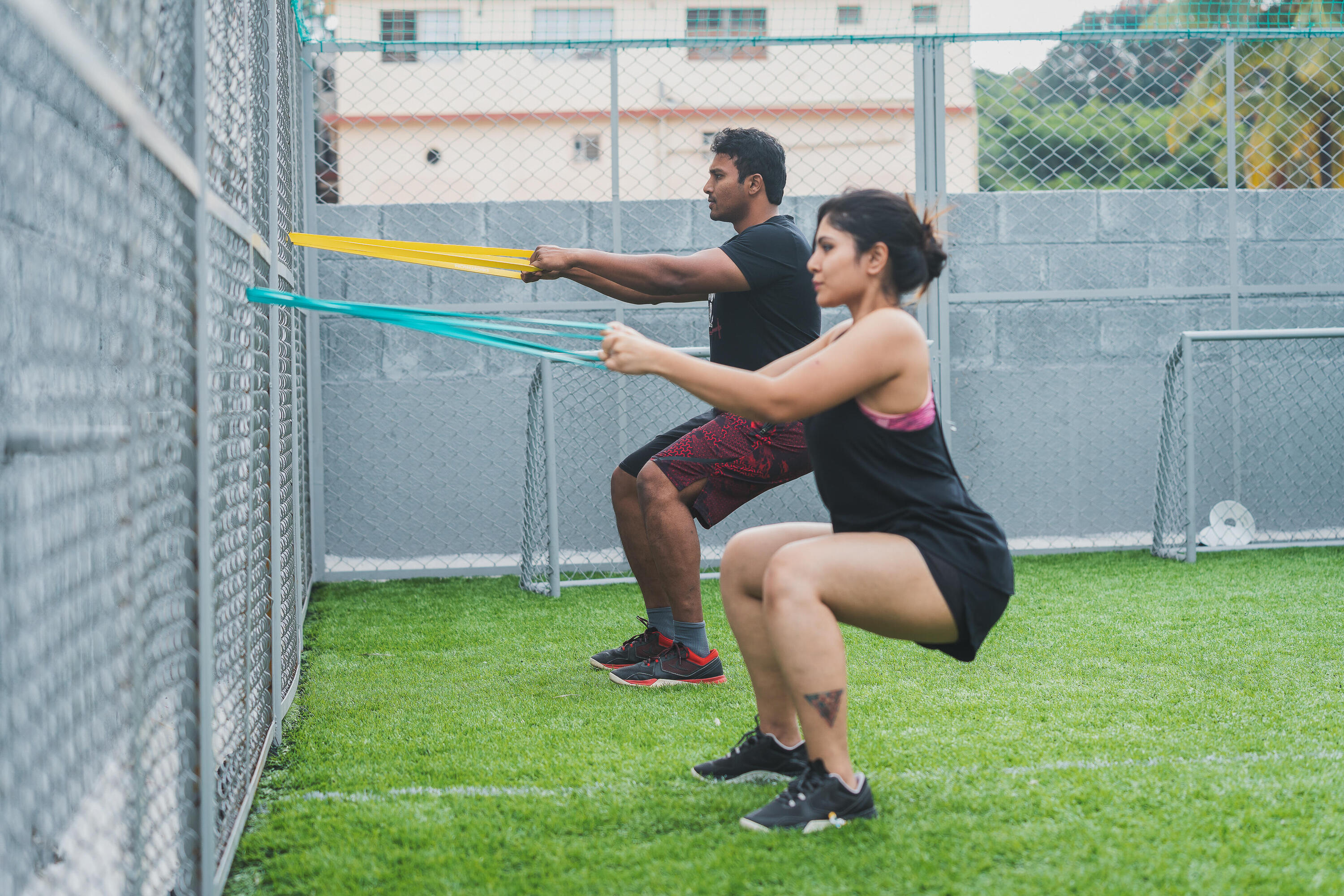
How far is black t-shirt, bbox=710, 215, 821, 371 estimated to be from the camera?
129 inches

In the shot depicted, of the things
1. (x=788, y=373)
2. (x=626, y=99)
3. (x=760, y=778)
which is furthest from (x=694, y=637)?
(x=626, y=99)

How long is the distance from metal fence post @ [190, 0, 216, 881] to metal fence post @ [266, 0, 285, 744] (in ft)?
2.96

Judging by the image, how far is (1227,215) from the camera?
20.1 ft

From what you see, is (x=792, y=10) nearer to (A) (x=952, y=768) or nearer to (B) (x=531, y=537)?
(B) (x=531, y=537)

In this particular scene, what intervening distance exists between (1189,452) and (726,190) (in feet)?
10.7

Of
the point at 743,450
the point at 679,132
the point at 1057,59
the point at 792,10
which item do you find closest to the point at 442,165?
the point at 792,10

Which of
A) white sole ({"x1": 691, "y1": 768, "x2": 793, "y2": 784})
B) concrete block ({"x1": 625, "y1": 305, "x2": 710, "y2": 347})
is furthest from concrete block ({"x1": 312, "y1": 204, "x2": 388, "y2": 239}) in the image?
white sole ({"x1": 691, "y1": 768, "x2": 793, "y2": 784})

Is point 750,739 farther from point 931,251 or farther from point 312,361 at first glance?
point 312,361

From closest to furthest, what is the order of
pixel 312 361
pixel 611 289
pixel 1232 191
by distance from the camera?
pixel 611 289 → pixel 312 361 → pixel 1232 191

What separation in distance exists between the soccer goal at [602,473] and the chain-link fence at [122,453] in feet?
11.0

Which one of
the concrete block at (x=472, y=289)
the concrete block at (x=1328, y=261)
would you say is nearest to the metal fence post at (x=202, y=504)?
the concrete block at (x=472, y=289)

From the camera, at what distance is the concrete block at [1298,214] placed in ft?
20.1

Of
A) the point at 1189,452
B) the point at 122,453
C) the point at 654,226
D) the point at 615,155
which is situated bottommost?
the point at 1189,452

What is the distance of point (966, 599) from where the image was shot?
213cm
